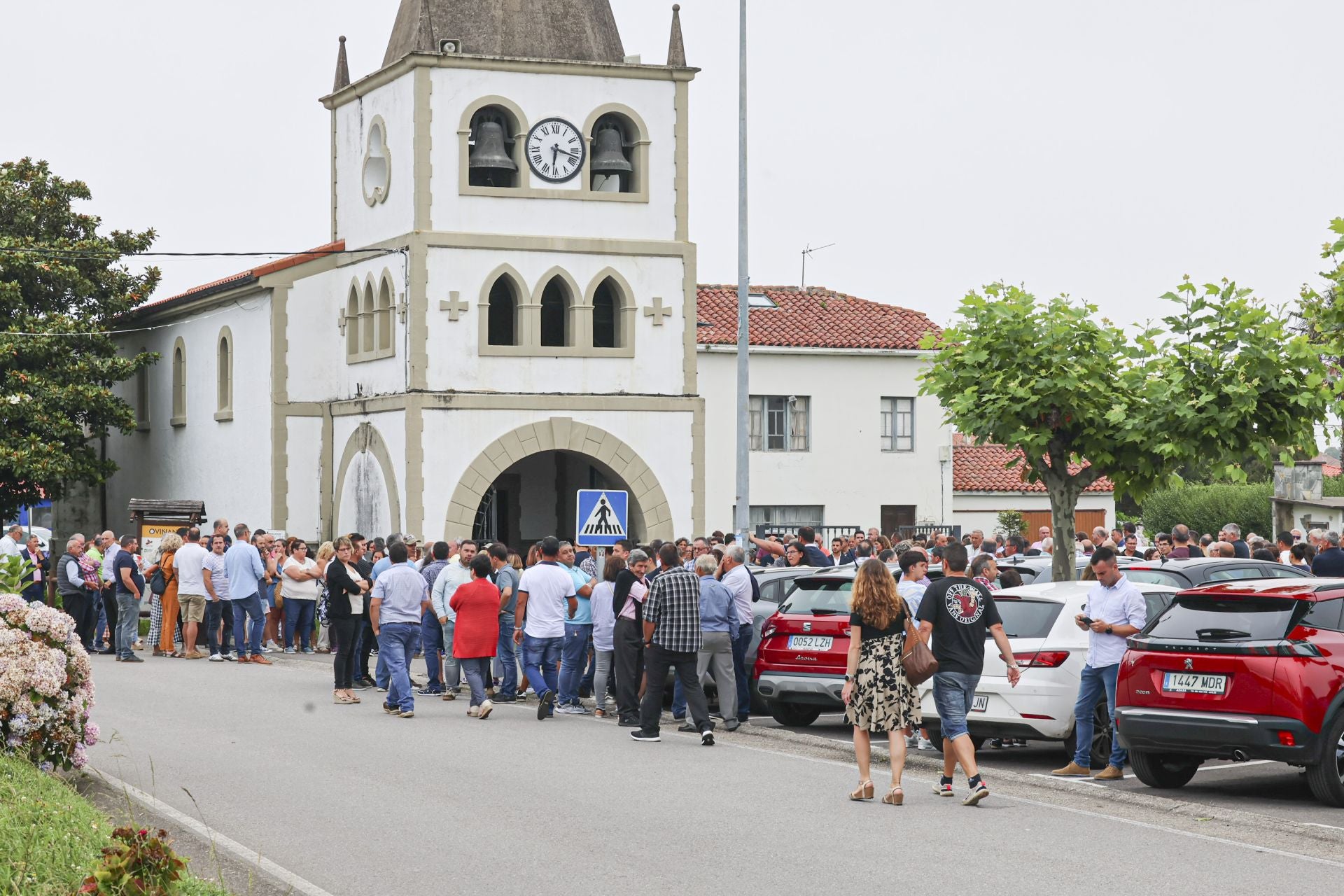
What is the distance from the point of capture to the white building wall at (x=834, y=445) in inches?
1677

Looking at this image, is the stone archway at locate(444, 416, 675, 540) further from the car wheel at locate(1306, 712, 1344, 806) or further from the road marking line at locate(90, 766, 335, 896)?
the car wheel at locate(1306, 712, 1344, 806)

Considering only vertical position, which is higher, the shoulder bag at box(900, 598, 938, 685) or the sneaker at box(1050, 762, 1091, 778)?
the shoulder bag at box(900, 598, 938, 685)

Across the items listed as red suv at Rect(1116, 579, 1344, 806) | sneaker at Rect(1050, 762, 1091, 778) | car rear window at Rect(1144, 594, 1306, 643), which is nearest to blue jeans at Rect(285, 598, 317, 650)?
sneaker at Rect(1050, 762, 1091, 778)

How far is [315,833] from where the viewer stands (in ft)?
36.9

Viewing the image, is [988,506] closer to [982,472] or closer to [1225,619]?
[982,472]

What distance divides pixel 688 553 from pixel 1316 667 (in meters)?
11.1

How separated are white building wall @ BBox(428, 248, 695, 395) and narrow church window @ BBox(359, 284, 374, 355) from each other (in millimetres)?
2209

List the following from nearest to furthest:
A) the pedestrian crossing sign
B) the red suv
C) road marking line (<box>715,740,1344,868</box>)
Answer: road marking line (<box>715,740,1344,868</box>) → the red suv → the pedestrian crossing sign

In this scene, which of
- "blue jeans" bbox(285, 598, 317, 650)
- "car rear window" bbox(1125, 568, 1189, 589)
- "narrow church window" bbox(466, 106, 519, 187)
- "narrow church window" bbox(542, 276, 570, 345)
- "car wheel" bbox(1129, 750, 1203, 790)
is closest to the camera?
"car wheel" bbox(1129, 750, 1203, 790)

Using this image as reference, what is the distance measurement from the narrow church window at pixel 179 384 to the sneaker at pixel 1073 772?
3046 centimetres

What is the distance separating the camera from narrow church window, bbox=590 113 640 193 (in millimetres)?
33250

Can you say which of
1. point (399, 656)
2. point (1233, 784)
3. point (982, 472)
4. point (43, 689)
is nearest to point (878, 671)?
point (1233, 784)

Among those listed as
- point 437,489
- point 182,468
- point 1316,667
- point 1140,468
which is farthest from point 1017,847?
point 182,468

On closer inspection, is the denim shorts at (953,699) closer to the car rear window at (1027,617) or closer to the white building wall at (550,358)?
the car rear window at (1027,617)
